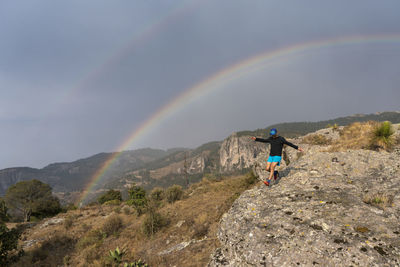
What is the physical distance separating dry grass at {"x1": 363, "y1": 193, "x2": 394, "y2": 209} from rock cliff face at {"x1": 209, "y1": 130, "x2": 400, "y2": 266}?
2cm

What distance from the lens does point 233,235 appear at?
5.21 metres

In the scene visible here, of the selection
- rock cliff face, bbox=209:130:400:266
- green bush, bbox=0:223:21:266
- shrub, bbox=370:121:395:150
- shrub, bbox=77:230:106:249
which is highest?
shrub, bbox=370:121:395:150

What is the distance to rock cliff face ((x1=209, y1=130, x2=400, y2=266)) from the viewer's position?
3.70m

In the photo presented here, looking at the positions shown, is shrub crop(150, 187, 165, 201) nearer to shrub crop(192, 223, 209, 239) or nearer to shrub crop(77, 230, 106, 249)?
shrub crop(77, 230, 106, 249)

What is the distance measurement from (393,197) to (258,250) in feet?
15.3

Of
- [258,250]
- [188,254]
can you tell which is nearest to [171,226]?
[188,254]

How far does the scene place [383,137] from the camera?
401 inches

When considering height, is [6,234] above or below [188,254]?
above

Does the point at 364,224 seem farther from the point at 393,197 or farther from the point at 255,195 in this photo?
the point at 255,195

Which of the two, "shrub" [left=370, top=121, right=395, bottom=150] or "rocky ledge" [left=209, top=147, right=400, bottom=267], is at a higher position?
"shrub" [left=370, top=121, right=395, bottom=150]

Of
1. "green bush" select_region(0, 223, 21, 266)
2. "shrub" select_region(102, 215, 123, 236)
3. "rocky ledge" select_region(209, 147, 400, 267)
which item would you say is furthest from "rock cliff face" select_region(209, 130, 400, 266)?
"green bush" select_region(0, 223, 21, 266)

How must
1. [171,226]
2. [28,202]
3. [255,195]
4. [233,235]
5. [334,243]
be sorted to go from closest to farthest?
[334,243] < [233,235] < [255,195] < [171,226] < [28,202]

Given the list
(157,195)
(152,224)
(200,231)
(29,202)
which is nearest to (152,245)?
(152,224)

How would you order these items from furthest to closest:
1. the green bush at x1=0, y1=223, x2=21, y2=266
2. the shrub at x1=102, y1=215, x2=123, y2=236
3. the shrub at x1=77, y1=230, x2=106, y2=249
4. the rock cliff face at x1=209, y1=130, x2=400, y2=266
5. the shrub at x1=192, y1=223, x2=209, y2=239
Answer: the shrub at x1=102, y1=215, x2=123, y2=236 < the shrub at x1=77, y1=230, x2=106, y2=249 < the green bush at x1=0, y1=223, x2=21, y2=266 < the shrub at x1=192, y1=223, x2=209, y2=239 < the rock cliff face at x1=209, y1=130, x2=400, y2=266
